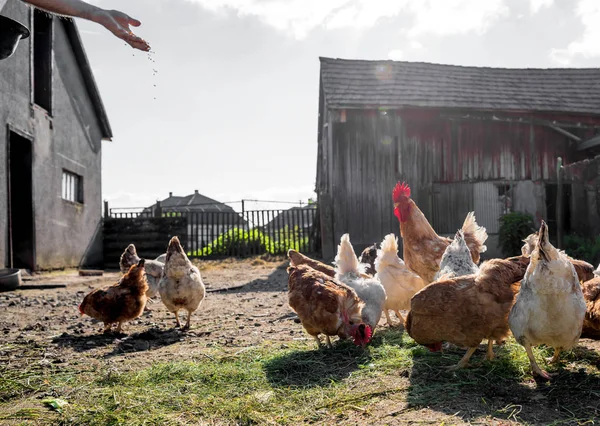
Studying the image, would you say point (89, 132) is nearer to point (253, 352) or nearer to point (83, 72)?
point (83, 72)

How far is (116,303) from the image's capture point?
5.83 meters

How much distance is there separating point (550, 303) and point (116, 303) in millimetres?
4825

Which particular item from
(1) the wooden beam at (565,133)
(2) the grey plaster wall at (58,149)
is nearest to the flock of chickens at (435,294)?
(2) the grey plaster wall at (58,149)

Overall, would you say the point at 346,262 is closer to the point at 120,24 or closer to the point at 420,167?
the point at 120,24

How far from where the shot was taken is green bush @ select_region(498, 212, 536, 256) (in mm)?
13633

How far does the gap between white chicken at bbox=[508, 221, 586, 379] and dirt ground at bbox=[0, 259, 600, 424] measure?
38cm

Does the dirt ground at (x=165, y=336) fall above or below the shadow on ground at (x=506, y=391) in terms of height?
below

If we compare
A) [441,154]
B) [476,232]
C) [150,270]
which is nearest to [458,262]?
[476,232]

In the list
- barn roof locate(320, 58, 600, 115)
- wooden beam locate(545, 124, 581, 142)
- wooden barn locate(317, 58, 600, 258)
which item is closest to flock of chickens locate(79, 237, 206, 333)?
wooden barn locate(317, 58, 600, 258)

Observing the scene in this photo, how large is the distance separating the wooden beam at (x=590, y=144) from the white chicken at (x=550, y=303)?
1338 cm

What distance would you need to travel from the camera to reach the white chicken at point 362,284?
5.12 meters

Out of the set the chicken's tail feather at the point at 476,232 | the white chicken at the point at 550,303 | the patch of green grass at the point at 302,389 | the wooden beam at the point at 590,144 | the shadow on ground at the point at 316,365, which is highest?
the wooden beam at the point at 590,144

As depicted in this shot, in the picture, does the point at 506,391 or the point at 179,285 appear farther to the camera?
the point at 179,285

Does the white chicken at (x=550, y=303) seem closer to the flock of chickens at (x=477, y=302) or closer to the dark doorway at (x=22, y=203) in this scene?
the flock of chickens at (x=477, y=302)
